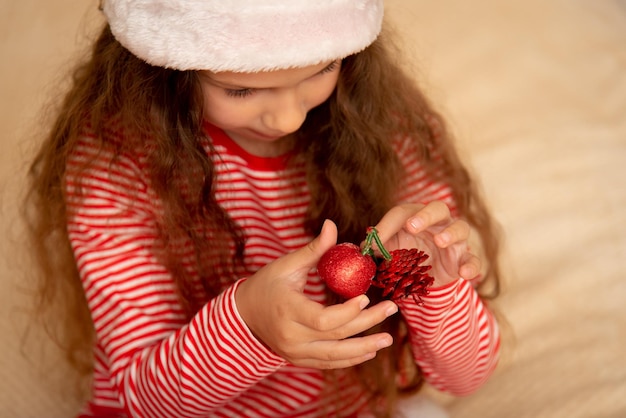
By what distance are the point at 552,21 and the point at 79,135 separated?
97 centimetres

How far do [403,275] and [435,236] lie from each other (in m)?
0.07

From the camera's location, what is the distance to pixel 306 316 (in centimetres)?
77

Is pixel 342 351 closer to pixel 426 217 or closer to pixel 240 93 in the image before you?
pixel 426 217

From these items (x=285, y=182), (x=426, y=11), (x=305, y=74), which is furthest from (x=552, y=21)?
(x=305, y=74)

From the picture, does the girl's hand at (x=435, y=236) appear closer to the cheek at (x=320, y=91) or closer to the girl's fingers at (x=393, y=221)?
the girl's fingers at (x=393, y=221)

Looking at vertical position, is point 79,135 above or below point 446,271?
above

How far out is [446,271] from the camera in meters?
0.89

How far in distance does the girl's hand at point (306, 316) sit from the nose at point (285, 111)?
0.42 feet

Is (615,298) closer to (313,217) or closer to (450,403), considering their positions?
(450,403)

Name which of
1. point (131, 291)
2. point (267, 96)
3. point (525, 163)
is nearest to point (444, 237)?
Result: point (267, 96)

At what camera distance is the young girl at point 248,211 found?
2.52 ft

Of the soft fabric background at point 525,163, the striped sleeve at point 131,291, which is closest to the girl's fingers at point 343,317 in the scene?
the striped sleeve at point 131,291

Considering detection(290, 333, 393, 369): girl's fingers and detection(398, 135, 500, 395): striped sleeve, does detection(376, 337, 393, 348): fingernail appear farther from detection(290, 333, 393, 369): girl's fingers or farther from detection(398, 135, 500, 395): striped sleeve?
detection(398, 135, 500, 395): striped sleeve

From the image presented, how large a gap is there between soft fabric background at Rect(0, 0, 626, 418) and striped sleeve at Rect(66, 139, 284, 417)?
0.25 meters
